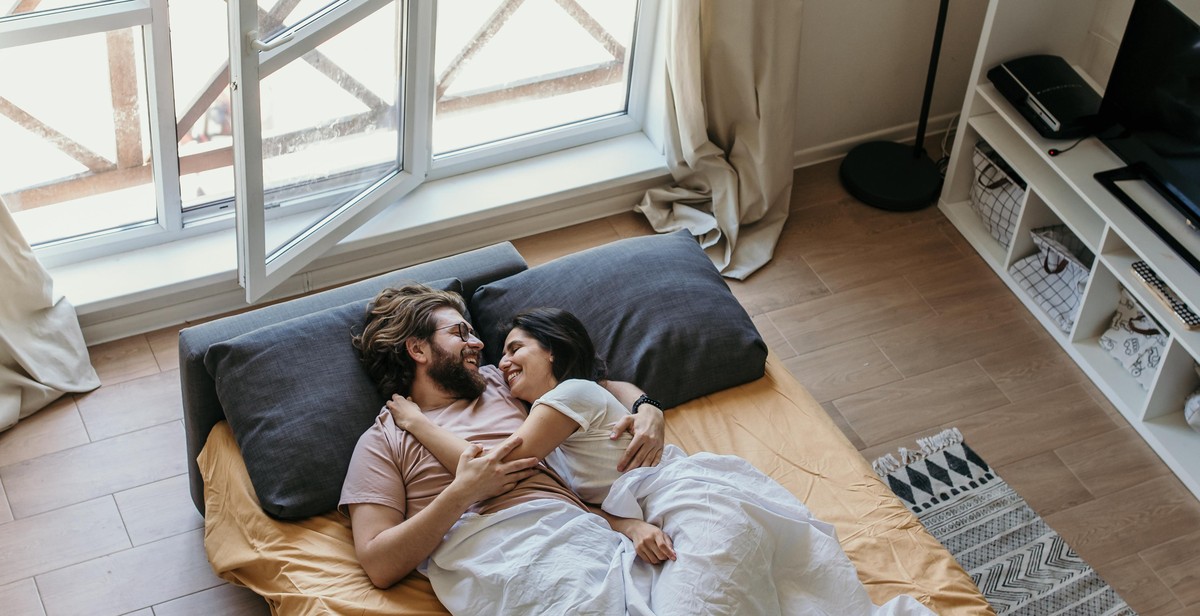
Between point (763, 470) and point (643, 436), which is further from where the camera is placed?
point (763, 470)

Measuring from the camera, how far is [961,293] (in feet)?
11.3

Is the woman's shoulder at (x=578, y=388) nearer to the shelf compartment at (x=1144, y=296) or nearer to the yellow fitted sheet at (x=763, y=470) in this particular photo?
the yellow fitted sheet at (x=763, y=470)

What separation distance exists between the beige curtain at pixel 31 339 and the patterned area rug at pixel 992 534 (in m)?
2.07

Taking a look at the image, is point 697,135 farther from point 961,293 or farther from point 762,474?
point 762,474

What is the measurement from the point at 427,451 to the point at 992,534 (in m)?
1.40

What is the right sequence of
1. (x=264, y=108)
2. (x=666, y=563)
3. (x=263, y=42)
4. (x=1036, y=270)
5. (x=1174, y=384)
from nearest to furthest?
(x=666, y=563)
(x=263, y=42)
(x=264, y=108)
(x=1174, y=384)
(x=1036, y=270)

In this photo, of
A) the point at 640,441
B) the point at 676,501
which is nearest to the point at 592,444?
the point at 640,441

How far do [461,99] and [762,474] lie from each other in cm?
167

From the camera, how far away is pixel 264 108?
2734 mm

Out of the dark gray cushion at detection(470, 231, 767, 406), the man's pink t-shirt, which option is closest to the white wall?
the dark gray cushion at detection(470, 231, 767, 406)

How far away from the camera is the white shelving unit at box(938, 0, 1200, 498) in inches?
115

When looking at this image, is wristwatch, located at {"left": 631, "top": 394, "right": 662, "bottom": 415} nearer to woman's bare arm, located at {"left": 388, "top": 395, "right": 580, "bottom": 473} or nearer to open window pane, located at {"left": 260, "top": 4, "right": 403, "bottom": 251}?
woman's bare arm, located at {"left": 388, "top": 395, "right": 580, "bottom": 473}

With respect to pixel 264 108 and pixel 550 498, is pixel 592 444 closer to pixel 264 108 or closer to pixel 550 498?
pixel 550 498

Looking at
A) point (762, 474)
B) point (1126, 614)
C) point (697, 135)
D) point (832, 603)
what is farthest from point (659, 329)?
point (1126, 614)
